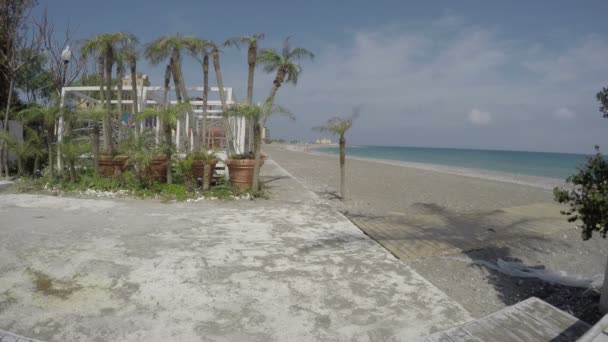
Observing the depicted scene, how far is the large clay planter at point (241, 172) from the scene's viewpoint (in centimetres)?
754

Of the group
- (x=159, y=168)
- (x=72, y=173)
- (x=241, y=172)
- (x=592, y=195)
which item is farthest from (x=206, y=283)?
(x=72, y=173)

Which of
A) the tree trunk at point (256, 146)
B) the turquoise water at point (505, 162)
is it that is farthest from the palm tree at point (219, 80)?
the turquoise water at point (505, 162)

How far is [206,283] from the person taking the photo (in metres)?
3.00

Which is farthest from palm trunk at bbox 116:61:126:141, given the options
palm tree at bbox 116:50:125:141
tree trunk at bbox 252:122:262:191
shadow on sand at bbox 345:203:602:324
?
shadow on sand at bbox 345:203:602:324

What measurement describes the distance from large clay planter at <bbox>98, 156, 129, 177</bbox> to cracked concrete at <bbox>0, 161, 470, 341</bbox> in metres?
2.58

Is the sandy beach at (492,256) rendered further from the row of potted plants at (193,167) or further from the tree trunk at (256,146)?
the row of potted plants at (193,167)

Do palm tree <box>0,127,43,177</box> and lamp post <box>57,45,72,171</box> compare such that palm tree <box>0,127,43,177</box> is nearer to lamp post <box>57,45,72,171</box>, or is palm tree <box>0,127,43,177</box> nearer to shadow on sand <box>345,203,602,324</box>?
lamp post <box>57,45,72,171</box>

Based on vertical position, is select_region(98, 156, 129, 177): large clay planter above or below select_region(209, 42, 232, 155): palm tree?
below

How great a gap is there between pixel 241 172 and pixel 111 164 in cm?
303

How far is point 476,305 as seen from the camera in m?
2.86

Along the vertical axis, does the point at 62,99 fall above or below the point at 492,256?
above

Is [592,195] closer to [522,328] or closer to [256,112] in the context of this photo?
[522,328]

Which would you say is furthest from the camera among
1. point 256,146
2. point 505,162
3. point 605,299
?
point 505,162

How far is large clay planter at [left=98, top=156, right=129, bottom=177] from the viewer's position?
763cm
